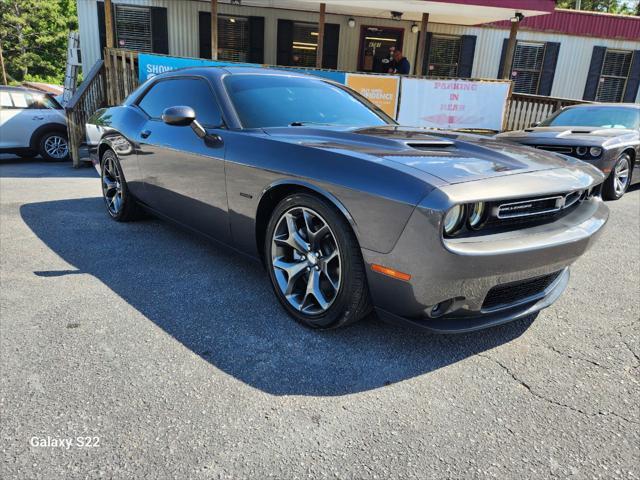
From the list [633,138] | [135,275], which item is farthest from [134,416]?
[633,138]

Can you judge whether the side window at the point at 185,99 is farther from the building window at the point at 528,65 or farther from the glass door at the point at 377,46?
the building window at the point at 528,65

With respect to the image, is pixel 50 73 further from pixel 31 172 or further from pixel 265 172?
pixel 265 172

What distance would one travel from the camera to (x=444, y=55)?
14016 millimetres

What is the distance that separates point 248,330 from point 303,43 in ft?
40.0

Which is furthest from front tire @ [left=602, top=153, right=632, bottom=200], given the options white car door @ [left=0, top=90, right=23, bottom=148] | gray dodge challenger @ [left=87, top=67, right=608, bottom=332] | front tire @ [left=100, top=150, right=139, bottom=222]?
white car door @ [left=0, top=90, right=23, bottom=148]

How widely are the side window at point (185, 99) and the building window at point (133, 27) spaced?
9.62 metres

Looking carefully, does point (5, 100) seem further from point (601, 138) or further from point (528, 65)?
point (528, 65)

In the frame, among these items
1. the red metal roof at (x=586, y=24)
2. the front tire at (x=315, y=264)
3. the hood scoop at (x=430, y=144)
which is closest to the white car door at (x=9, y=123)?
the front tire at (x=315, y=264)

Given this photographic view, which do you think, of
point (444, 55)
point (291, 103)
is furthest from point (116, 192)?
point (444, 55)

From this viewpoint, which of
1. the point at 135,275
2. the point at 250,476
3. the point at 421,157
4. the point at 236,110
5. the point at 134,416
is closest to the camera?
the point at 250,476

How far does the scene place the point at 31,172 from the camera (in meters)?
8.02

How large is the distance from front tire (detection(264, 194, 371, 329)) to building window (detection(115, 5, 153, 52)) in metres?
11.9

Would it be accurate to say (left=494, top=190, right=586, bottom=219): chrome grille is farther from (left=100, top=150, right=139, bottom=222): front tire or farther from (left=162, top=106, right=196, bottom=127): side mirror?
(left=100, top=150, right=139, bottom=222): front tire

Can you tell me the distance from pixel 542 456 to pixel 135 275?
9.07 feet
